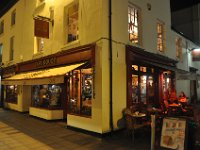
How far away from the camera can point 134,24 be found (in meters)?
11.0

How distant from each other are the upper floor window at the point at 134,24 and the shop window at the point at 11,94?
1068 centimetres

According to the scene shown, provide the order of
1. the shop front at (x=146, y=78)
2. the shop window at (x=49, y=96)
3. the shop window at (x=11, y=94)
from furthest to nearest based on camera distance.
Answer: the shop window at (x=11, y=94)
the shop window at (x=49, y=96)
the shop front at (x=146, y=78)

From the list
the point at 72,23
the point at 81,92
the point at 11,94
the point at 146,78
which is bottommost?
the point at 11,94

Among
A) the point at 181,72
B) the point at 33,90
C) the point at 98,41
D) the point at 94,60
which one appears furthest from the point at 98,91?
the point at 33,90

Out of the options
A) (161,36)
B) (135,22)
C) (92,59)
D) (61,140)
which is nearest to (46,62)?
(92,59)

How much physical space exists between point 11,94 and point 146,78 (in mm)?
11871

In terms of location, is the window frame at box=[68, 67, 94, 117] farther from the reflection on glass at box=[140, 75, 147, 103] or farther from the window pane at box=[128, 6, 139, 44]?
the reflection on glass at box=[140, 75, 147, 103]

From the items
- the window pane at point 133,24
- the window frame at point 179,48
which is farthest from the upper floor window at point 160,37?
the window frame at point 179,48

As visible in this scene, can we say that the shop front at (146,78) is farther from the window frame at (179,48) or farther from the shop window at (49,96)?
the shop window at (49,96)

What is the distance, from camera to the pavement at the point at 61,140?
7203 mm

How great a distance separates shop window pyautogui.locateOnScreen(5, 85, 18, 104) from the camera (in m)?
16.6

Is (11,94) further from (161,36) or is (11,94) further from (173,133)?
(173,133)

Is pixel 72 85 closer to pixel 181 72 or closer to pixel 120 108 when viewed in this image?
pixel 120 108

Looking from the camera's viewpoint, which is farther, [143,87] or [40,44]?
[40,44]
